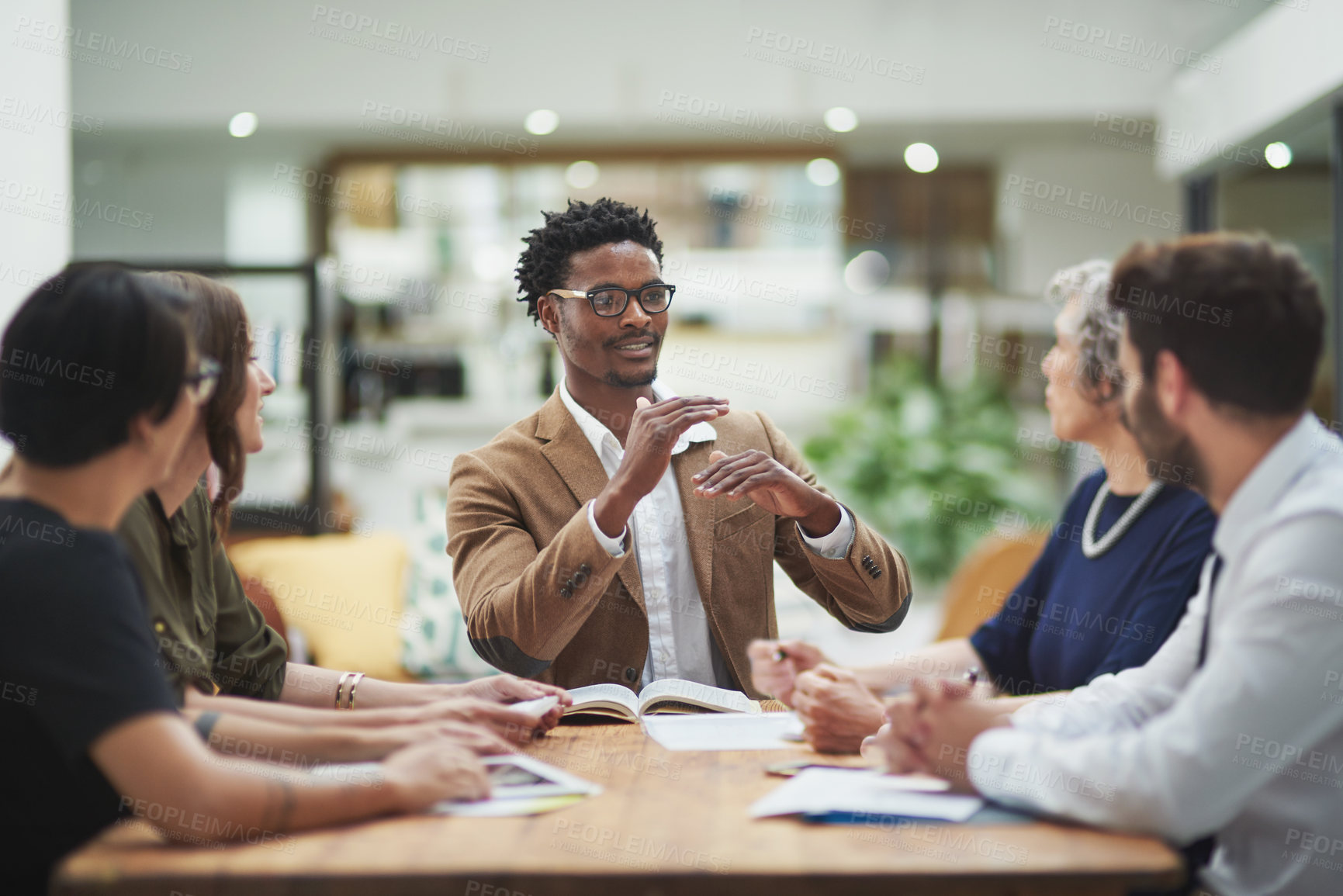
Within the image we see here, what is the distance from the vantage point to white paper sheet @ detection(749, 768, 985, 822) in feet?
4.00

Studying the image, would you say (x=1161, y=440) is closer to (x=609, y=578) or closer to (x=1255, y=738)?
(x=1255, y=738)

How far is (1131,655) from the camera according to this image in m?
1.81

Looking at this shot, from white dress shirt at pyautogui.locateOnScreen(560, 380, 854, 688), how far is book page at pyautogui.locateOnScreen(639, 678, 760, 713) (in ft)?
0.49

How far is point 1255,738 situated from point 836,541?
0.91 metres

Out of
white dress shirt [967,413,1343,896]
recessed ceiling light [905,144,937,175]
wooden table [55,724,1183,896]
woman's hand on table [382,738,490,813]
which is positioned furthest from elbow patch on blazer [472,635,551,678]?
recessed ceiling light [905,144,937,175]

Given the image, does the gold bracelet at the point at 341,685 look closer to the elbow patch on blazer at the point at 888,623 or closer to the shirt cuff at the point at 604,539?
the shirt cuff at the point at 604,539

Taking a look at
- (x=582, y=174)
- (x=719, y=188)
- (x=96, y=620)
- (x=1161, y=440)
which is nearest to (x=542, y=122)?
(x=582, y=174)

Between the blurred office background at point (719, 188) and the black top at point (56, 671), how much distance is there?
3.02 meters

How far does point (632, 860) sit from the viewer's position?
3.62ft

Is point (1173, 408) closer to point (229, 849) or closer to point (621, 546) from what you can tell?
point (621, 546)

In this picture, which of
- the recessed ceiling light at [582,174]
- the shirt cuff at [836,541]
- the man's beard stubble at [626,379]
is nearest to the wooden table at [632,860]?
the shirt cuff at [836,541]

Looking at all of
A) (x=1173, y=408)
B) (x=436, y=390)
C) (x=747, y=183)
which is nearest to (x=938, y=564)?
(x=747, y=183)

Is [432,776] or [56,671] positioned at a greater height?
[56,671]

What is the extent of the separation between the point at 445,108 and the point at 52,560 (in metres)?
4.94
